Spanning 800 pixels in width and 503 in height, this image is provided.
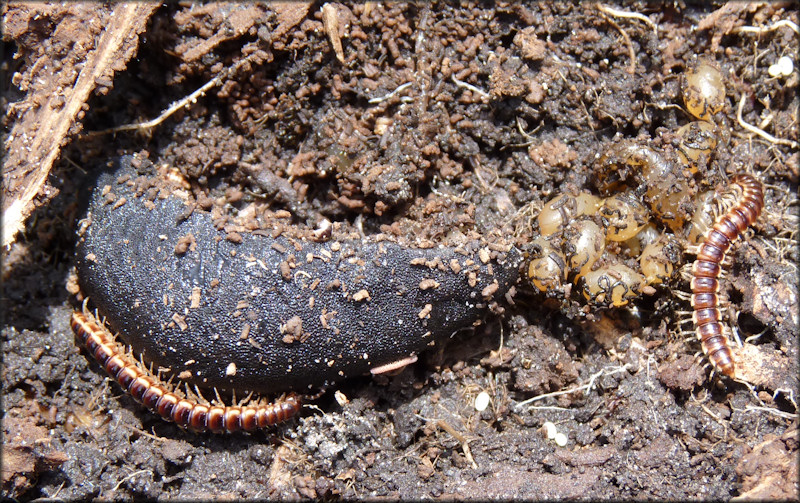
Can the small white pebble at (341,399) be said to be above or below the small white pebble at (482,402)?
above

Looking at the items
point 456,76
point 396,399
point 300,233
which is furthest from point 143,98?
point 396,399

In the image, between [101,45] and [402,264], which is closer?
[402,264]

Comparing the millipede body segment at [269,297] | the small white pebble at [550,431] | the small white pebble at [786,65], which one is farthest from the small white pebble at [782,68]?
the small white pebble at [550,431]

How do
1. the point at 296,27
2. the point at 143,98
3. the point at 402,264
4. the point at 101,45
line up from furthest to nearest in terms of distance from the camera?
the point at 143,98, the point at 296,27, the point at 101,45, the point at 402,264

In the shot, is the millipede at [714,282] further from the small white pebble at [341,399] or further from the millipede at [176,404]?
the millipede at [176,404]

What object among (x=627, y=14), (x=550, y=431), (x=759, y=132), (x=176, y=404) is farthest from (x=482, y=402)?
(x=627, y=14)

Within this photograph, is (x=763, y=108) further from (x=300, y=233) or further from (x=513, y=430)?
(x=300, y=233)

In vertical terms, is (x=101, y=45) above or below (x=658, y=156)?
above
